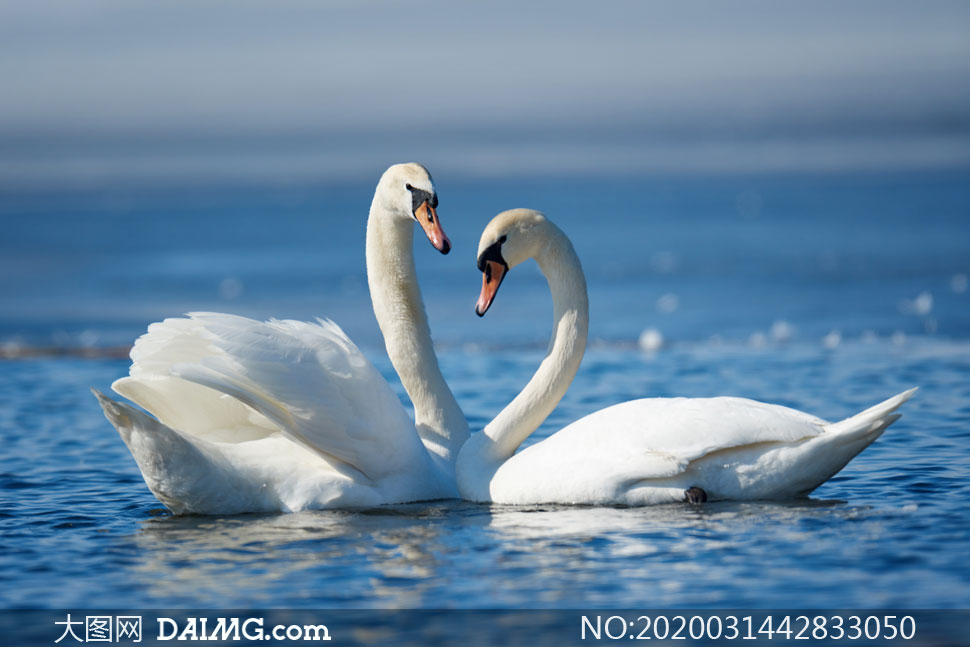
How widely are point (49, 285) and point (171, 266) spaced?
7.83 ft

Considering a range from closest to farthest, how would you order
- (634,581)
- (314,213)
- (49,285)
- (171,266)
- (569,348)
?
1. (634,581)
2. (569,348)
3. (49,285)
4. (171,266)
5. (314,213)

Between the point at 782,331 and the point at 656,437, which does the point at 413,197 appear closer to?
the point at 656,437

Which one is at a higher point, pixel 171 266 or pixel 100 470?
pixel 171 266

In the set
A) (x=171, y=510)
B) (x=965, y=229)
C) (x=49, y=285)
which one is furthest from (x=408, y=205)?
(x=965, y=229)

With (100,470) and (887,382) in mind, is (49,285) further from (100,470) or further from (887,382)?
(887,382)

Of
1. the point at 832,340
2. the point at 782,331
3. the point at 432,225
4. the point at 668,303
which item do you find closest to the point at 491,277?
the point at 432,225

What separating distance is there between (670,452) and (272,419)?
2019 millimetres

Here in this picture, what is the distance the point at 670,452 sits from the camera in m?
6.52

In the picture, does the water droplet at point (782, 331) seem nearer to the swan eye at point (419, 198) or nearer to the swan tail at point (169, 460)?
the swan eye at point (419, 198)

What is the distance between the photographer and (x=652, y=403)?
6945 mm

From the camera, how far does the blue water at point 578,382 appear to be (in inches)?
212

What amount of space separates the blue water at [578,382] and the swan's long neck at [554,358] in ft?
1.41

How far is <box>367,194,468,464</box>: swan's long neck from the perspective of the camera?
796 cm

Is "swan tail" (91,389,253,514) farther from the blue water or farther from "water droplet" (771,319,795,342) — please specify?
"water droplet" (771,319,795,342)
